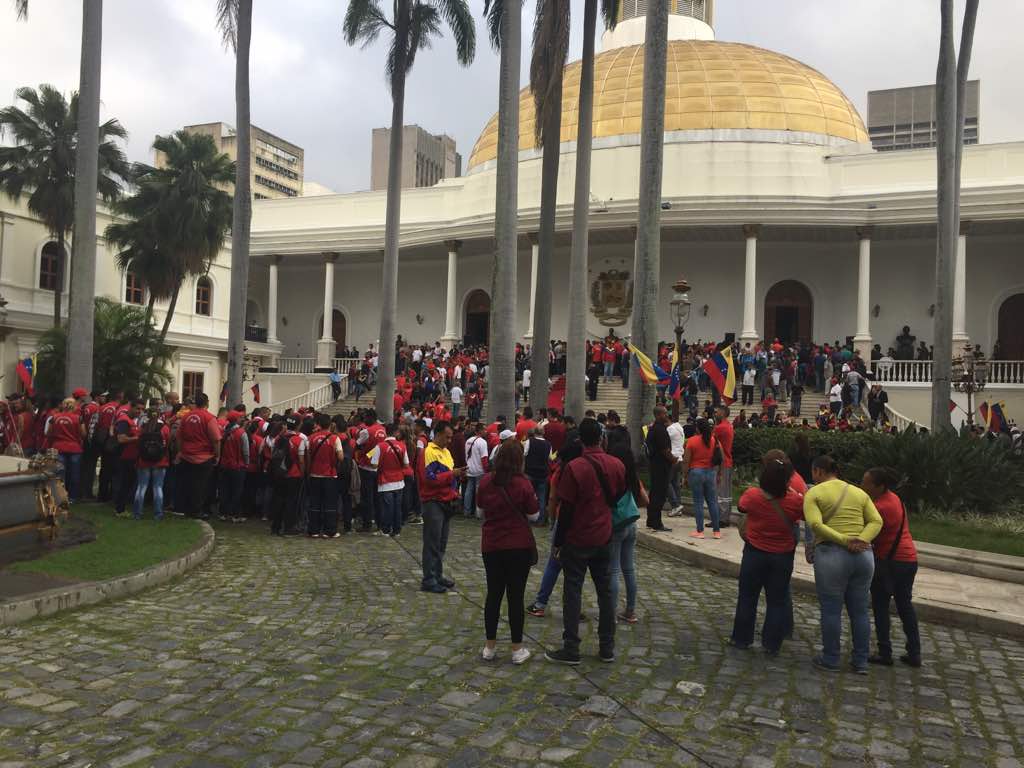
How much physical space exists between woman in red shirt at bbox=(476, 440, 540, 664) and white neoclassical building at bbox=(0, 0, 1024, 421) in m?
25.3

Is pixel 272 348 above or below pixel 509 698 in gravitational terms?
above

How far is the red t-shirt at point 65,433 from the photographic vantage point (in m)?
12.0

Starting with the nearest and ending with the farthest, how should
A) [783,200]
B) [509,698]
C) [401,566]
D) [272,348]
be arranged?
[509,698], [401,566], [783,200], [272,348]

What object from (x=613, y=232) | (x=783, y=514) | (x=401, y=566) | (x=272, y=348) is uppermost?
(x=613, y=232)

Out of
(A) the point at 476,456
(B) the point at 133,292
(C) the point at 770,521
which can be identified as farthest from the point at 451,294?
(C) the point at 770,521

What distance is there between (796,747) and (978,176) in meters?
31.8

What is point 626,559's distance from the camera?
705 cm

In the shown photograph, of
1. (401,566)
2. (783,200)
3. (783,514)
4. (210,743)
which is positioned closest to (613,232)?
(783,200)

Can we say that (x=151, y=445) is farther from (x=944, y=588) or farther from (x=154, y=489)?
(x=944, y=588)

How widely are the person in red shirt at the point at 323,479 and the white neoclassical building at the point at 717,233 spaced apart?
65.9 ft

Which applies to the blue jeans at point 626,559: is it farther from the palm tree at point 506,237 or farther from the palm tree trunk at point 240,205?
the palm tree trunk at point 240,205

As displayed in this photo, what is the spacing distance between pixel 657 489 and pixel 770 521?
5368 millimetres

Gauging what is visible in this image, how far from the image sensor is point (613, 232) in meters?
33.2

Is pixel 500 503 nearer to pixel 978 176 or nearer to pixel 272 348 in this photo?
pixel 978 176
